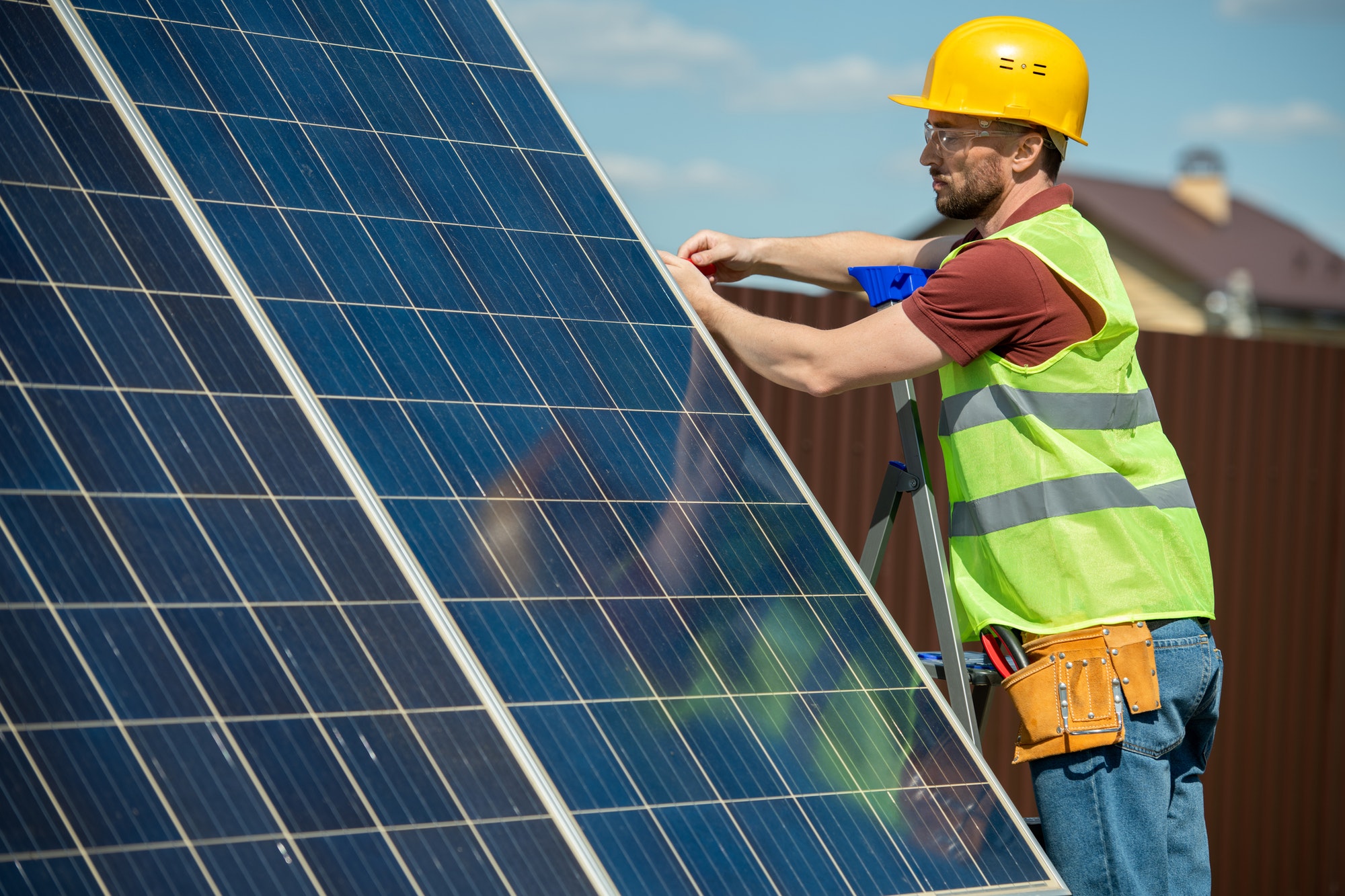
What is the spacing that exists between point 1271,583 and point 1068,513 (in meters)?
7.43

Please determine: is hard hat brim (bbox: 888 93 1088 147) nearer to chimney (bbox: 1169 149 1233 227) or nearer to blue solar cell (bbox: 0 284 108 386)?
blue solar cell (bbox: 0 284 108 386)

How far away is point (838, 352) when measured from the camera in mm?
3945

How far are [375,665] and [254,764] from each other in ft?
1.12

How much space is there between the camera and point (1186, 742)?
4.13 metres

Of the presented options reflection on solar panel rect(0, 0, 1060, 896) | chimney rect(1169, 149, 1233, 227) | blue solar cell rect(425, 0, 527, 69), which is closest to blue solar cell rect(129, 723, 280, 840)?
reflection on solar panel rect(0, 0, 1060, 896)

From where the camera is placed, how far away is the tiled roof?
42.8m

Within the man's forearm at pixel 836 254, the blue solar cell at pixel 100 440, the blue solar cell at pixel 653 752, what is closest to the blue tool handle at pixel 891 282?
the man's forearm at pixel 836 254

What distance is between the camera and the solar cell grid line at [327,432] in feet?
9.50

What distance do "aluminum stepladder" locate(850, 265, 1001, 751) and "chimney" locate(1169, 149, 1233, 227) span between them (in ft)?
158

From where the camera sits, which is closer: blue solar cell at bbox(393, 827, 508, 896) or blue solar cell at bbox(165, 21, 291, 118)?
blue solar cell at bbox(393, 827, 508, 896)

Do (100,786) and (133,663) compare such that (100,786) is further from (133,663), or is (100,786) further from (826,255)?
(826,255)

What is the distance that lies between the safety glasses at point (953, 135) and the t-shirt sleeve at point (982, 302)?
0.49 metres

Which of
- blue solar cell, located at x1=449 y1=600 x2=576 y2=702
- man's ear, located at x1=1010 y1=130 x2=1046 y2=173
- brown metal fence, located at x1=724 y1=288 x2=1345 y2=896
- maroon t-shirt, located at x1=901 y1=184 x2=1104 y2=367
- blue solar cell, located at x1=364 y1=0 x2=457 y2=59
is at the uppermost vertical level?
blue solar cell, located at x1=364 y1=0 x2=457 y2=59

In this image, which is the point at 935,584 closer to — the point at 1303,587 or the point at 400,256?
the point at 400,256
